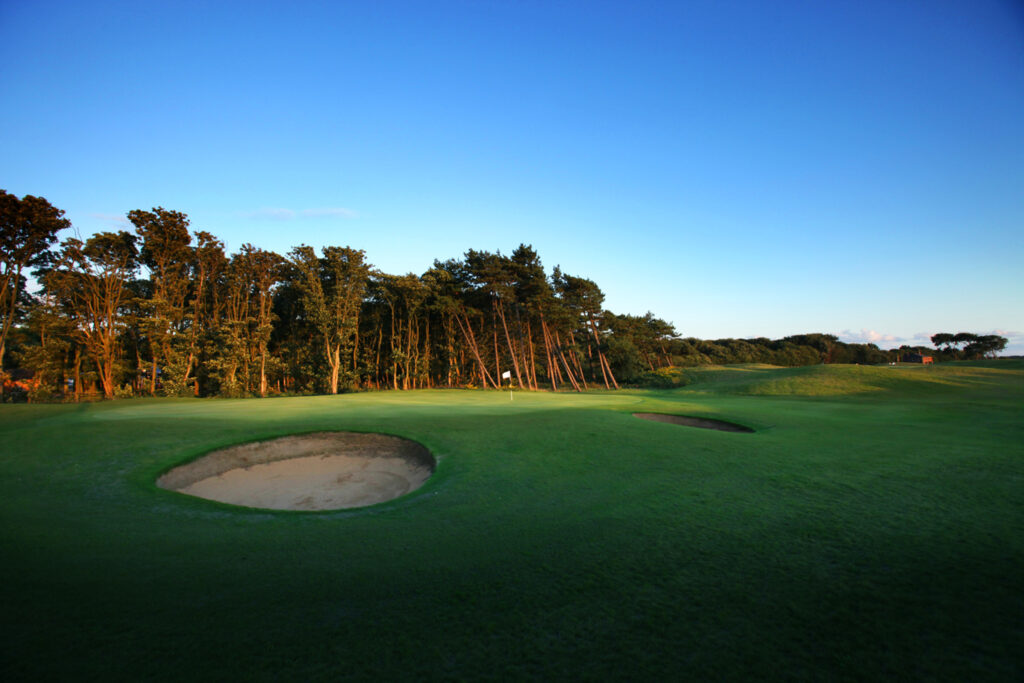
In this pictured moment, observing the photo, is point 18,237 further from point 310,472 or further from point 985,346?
point 985,346

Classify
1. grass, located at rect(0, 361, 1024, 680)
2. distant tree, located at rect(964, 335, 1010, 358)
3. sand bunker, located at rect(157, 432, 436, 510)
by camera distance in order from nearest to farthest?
grass, located at rect(0, 361, 1024, 680) < sand bunker, located at rect(157, 432, 436, 510) < distant tree, located at rect(964, 335, 1010, 358)

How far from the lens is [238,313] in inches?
1065

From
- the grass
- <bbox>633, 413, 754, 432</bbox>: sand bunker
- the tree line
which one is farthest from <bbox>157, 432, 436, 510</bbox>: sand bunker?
the tree line

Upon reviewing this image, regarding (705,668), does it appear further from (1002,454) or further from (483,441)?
(1002,454)

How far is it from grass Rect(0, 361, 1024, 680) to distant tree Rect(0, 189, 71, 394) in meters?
19.8

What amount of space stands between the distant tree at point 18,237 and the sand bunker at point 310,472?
20.7 meters

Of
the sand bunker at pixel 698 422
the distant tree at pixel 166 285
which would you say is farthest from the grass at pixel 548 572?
the distant tree at pixel 166 285

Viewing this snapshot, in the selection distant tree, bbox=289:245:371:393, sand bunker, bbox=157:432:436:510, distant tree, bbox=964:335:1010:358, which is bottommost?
sand bunker, bbox=157:432:436:510

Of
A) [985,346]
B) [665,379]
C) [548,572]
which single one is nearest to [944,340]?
[985,346]

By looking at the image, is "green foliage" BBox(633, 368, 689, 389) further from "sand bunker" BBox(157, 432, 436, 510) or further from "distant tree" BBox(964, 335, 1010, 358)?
"distant tree" BBox(964, 335, 1010, 358)

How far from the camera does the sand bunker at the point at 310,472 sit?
6531 mm

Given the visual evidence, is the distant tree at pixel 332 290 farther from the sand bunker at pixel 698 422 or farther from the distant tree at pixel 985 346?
the distant tree at pixel 985 346

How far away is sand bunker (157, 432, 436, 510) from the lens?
653cm

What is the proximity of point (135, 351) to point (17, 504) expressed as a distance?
26676 mm
